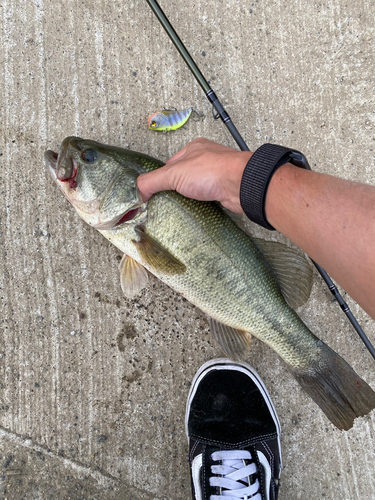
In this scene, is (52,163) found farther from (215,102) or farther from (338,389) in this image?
(338,389)

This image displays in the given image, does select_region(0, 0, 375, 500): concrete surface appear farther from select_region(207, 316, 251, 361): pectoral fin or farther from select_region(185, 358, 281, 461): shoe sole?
select_region(207, 316, 251, 361): pectoral fin

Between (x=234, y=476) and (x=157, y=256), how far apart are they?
1.53 m

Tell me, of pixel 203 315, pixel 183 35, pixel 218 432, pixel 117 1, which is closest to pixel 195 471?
pixel 218 432

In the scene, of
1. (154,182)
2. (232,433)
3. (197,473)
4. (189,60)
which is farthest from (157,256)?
(197,473)

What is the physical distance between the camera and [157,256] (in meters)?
1.76

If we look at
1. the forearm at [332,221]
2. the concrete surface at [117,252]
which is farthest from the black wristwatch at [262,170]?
the concrete surface at [117,252]

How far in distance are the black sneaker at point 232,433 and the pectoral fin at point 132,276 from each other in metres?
0.69

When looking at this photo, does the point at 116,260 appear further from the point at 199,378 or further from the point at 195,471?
the point at 195,471

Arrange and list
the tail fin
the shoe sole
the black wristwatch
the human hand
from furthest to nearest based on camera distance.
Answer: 1. the shoe sole
2. the tail fin
3. the human hand
4. the black wristwatch

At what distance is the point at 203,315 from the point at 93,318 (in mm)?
723

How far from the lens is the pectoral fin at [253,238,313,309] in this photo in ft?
6.24

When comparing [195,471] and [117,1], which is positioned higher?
[117,1]

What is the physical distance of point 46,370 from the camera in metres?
2.05

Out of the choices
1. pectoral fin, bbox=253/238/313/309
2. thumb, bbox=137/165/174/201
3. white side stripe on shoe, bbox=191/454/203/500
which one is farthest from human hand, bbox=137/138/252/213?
white side stripe on shoe, bbox=191/454/203/500
